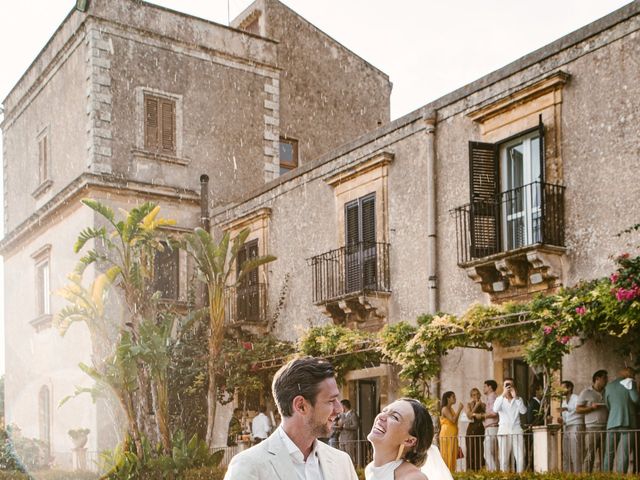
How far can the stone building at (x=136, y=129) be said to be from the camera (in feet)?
75.1

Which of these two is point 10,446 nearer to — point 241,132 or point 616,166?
point 241,132

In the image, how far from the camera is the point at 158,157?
76.9 ft

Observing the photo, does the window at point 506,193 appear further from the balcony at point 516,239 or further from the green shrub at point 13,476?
the green shrub at point 13,476

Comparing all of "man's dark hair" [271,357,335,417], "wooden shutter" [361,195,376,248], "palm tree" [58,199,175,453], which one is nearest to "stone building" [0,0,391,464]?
"wooden shutter" [361,195,376,248]

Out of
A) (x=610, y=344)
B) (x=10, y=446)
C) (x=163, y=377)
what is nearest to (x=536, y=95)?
(x=610, y=344)

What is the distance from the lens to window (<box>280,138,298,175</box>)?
2616cm

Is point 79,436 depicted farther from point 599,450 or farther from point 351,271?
point 599,450

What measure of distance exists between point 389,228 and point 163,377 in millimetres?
5012

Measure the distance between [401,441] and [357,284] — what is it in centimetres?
1335

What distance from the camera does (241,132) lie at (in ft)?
82.1

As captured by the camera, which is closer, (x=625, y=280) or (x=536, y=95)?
(x=625, y=280)

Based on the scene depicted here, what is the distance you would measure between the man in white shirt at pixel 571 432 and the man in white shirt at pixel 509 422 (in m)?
0.58

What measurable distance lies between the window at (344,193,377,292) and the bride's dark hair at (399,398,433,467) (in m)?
12.8

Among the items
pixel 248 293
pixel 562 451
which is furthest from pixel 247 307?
pixel 562 451
